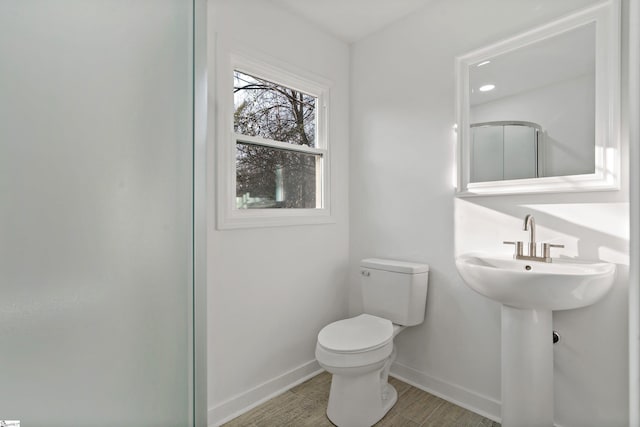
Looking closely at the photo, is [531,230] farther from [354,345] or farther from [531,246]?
[354,345]

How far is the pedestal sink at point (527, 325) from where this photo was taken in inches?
46.5

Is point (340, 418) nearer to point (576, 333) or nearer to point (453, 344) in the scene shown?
point (453, 344)

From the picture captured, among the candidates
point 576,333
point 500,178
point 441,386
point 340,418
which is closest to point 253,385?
point 340,418

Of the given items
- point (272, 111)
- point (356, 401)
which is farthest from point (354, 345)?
point (272, 111)

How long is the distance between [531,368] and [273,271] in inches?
52.2

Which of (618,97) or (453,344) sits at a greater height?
(618,97)

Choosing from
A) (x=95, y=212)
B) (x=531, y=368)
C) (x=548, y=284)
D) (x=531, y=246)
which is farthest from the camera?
(x=531, y=246)

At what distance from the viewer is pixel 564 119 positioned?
4.73 feet

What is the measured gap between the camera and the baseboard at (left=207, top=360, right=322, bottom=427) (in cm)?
161

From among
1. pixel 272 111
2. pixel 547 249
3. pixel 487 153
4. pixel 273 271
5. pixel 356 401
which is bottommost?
pixel 356 401

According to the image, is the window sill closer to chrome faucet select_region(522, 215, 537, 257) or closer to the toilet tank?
the toilet tank

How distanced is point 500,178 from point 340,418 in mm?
1455

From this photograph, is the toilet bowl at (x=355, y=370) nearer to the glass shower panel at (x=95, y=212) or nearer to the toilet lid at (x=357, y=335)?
the toilet lid at (x=357, y=335)

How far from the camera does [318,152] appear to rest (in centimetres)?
215
